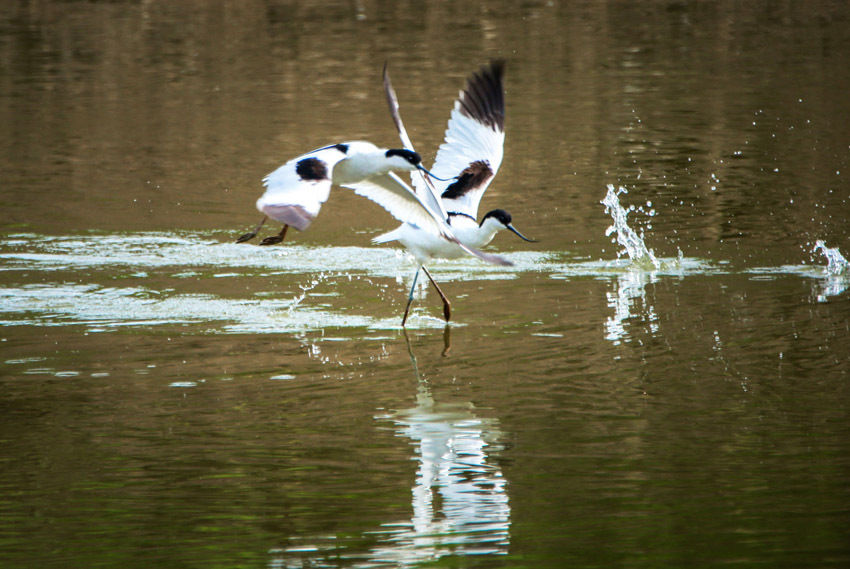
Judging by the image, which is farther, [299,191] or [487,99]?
[487,99]

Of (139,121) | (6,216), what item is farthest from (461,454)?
(139,121)

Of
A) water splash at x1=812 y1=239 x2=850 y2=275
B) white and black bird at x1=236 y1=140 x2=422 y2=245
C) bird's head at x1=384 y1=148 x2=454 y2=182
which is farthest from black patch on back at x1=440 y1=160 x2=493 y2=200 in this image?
water splash at x1=812 y1=239 x2=850 y2=275

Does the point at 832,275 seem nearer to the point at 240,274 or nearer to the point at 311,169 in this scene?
the point at 240,274

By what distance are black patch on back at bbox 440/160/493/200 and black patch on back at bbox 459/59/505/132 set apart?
0.49m

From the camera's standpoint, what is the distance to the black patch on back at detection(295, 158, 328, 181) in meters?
8.46

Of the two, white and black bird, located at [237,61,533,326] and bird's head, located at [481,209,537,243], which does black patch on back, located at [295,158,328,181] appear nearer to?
white and black bird, located at [237,61,533,326]

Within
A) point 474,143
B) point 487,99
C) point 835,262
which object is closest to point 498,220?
point 474,143

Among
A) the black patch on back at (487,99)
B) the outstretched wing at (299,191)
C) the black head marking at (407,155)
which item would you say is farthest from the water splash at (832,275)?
the outstretched wing at (299,191)

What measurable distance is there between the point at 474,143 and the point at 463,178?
0.54 meters

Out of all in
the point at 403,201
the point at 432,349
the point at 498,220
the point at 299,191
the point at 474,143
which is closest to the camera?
the point at 299,191

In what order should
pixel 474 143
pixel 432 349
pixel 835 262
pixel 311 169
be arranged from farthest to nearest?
pixel 835 262 < pixel 474 143 < pixel 432 349 < pixel 311 169

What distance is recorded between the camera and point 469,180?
11.4 m

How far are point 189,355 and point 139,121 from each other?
40.4 feet

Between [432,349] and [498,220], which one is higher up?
[498,220]
